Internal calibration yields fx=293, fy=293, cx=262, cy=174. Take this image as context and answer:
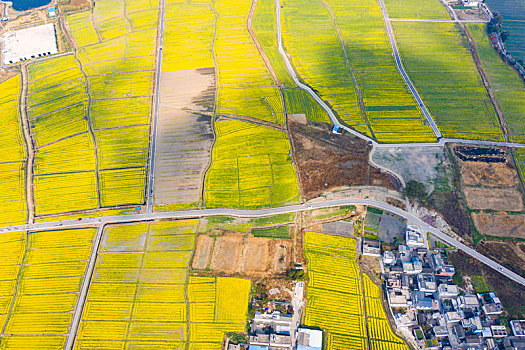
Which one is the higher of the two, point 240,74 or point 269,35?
point 269,35

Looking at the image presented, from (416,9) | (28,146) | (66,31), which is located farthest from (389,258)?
(66,31)

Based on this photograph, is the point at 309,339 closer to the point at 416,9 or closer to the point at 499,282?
the point at 499,282

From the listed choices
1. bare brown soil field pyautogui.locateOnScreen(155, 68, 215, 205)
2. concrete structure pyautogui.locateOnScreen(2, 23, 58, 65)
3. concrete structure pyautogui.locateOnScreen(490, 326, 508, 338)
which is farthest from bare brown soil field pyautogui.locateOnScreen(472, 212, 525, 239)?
concrete structure pyautogui.locateOnScreen(2, 23, 58, 65)

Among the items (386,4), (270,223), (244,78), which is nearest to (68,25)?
(244,78)

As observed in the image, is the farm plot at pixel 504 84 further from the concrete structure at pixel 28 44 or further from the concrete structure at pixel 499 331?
the concrete structure at pixel 28 44

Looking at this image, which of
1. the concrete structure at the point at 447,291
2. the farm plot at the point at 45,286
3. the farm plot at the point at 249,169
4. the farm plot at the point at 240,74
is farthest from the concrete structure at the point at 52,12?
the concrete structure at the point at 447,291

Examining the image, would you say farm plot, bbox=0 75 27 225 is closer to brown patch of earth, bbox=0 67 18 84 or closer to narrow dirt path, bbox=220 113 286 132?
brown patch of earth, bbox=0 67 18 84

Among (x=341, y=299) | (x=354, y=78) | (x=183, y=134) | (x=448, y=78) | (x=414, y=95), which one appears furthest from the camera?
(x=354, y=78)
